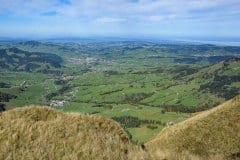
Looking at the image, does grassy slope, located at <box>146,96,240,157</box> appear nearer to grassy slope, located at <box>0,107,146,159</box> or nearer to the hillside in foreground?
the hillside in foreground

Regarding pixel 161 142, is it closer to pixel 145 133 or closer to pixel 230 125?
pixel 230 125

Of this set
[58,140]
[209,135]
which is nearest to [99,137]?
[58,140]

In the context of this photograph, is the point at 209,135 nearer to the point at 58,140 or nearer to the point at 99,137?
the point at 99,137

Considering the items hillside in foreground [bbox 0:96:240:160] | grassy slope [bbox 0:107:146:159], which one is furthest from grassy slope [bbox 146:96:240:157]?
grassy slope [bbox 0:107:146:159]

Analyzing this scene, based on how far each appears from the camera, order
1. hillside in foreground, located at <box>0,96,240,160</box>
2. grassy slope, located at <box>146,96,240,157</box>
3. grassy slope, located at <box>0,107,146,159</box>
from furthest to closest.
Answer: grassy slope, located at <box>146,96,240,157</box> < hillside in foreground, located at <box>0,96,240,160</box> < grassy slope, located at <box>0,107,146,159</box>

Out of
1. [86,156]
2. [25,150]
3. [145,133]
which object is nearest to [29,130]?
[25,150]

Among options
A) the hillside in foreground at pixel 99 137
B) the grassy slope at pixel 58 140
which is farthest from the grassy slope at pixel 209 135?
the grassy slope at pixel 58 140

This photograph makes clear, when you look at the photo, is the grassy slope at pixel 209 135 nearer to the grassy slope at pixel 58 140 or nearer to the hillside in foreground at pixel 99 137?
the hillside in foreground at pixel 99 137
